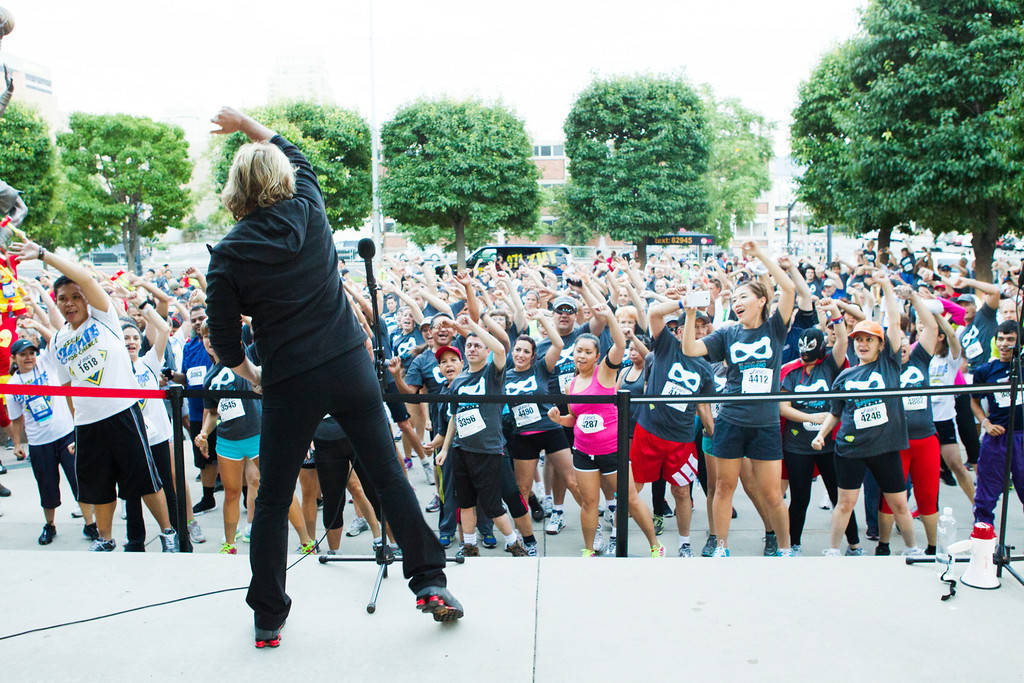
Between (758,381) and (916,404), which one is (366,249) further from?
(916,404)

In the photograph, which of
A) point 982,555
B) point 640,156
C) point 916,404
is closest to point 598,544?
point 916,404

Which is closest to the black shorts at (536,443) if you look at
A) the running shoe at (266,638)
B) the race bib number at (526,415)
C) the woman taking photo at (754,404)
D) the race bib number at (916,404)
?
the race bib number at (526,415)

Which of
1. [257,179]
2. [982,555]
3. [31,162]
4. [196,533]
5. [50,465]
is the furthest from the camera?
[31,162]

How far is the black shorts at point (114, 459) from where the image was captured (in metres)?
4.81

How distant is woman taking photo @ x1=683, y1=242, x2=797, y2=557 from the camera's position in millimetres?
5090

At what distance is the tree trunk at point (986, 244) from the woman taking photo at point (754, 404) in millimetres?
16446

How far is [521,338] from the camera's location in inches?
240

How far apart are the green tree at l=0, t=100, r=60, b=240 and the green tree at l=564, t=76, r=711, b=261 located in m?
23.7

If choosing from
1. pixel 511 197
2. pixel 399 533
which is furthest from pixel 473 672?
pixel 511 197

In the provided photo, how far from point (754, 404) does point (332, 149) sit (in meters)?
35.8

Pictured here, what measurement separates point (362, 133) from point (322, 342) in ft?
126

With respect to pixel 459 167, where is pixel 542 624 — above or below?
below

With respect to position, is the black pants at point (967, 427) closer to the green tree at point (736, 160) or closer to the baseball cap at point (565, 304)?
the baseball cap at point (565, 304)

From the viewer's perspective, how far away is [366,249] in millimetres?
3066
